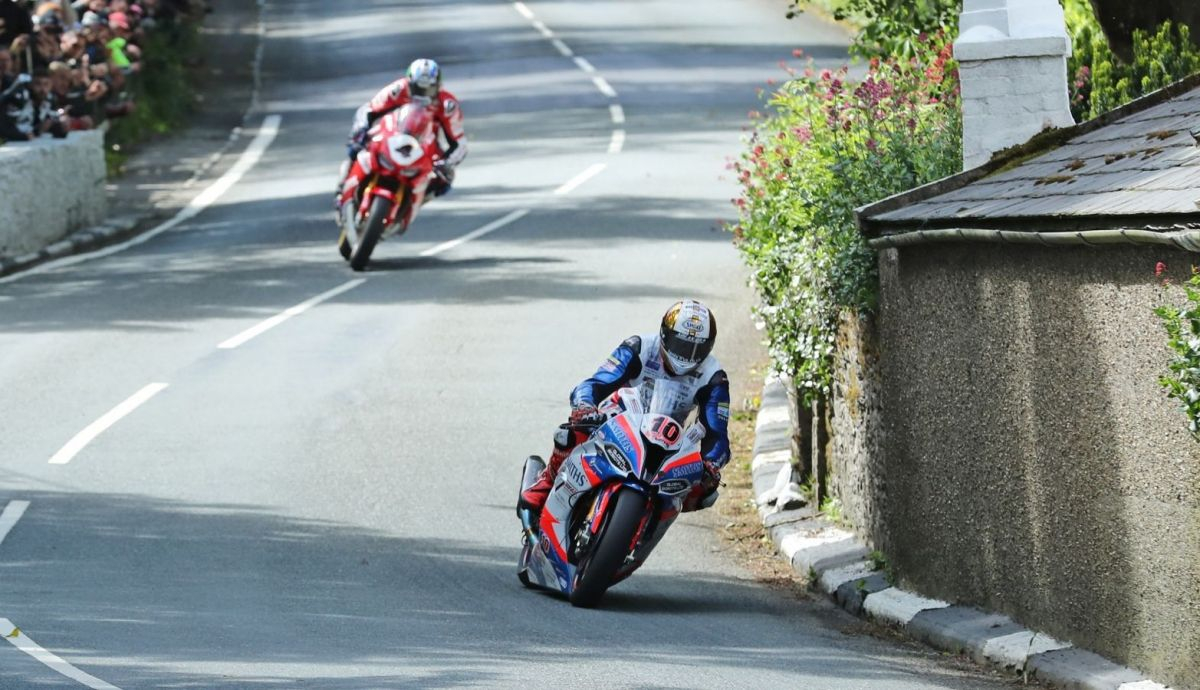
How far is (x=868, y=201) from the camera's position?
12.7 metres

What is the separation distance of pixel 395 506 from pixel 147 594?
3022 millimetres

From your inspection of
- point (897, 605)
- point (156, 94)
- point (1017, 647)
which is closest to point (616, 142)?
point (156, 94)

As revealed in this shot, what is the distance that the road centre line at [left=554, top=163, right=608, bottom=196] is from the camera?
94.4 feet

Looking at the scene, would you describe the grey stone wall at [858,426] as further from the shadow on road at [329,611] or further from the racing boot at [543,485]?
the racing boot at [543,485]

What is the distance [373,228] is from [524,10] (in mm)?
32920

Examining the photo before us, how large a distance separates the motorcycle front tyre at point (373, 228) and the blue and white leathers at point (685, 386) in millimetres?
11314

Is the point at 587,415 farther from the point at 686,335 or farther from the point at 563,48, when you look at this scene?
the point at 563,48

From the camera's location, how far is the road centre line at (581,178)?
94.4 feet

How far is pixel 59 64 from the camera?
87.4 feet

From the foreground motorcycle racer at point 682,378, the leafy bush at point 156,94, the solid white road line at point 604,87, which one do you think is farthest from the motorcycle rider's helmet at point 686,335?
the solid white road line at point 604,87

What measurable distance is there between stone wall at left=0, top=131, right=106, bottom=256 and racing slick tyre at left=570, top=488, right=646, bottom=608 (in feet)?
49.8

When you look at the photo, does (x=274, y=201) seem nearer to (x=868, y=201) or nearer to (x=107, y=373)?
(x=107, y=373)

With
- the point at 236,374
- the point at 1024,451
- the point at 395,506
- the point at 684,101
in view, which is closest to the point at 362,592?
the point at 395,506

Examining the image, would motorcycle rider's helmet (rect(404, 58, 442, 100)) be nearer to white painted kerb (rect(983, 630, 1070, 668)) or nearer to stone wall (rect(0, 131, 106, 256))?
stone wall (rect(0, 131, 106, 256))
